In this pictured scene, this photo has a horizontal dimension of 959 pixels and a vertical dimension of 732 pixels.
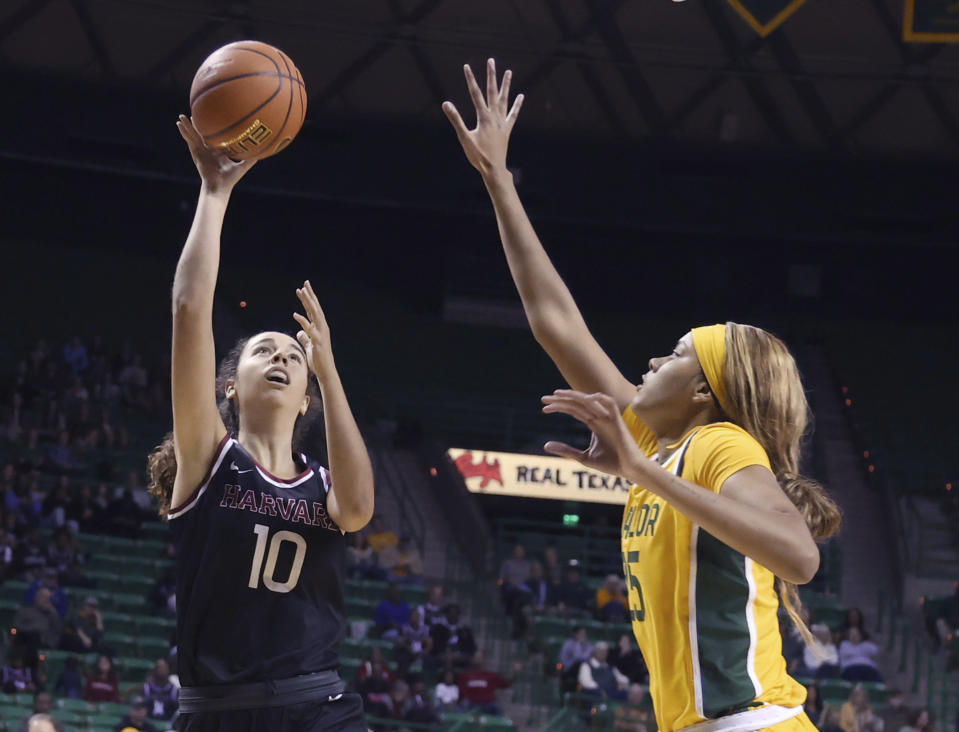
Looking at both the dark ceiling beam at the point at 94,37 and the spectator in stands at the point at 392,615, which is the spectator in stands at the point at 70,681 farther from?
the dark ceiling beam at the point at 94,37

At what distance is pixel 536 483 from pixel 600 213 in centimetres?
435

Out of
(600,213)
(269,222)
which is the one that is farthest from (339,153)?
(600,213)

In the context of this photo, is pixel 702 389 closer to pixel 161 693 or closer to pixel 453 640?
pixel 161 693

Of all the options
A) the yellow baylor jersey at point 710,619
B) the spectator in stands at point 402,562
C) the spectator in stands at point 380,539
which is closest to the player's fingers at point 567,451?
the yellow baylor jersey at point 710,619

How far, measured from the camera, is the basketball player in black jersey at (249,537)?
3246mm

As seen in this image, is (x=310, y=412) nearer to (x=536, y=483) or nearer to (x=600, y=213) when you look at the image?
(x=536, y=483)

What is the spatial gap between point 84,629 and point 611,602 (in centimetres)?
549

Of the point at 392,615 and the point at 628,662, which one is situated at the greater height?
the point at 392,615

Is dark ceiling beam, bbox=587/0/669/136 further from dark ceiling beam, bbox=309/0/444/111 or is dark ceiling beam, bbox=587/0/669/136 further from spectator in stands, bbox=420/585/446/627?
spectator in stands, bbox=420/585/446/627

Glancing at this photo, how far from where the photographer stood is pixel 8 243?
19.6 metres

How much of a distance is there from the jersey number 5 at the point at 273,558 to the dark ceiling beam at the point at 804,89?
52.3 feet

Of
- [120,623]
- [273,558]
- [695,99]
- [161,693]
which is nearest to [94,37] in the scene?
[695,99]

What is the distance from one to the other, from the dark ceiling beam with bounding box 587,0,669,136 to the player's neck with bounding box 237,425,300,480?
15396 mm

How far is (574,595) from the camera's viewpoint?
13.8 metres
